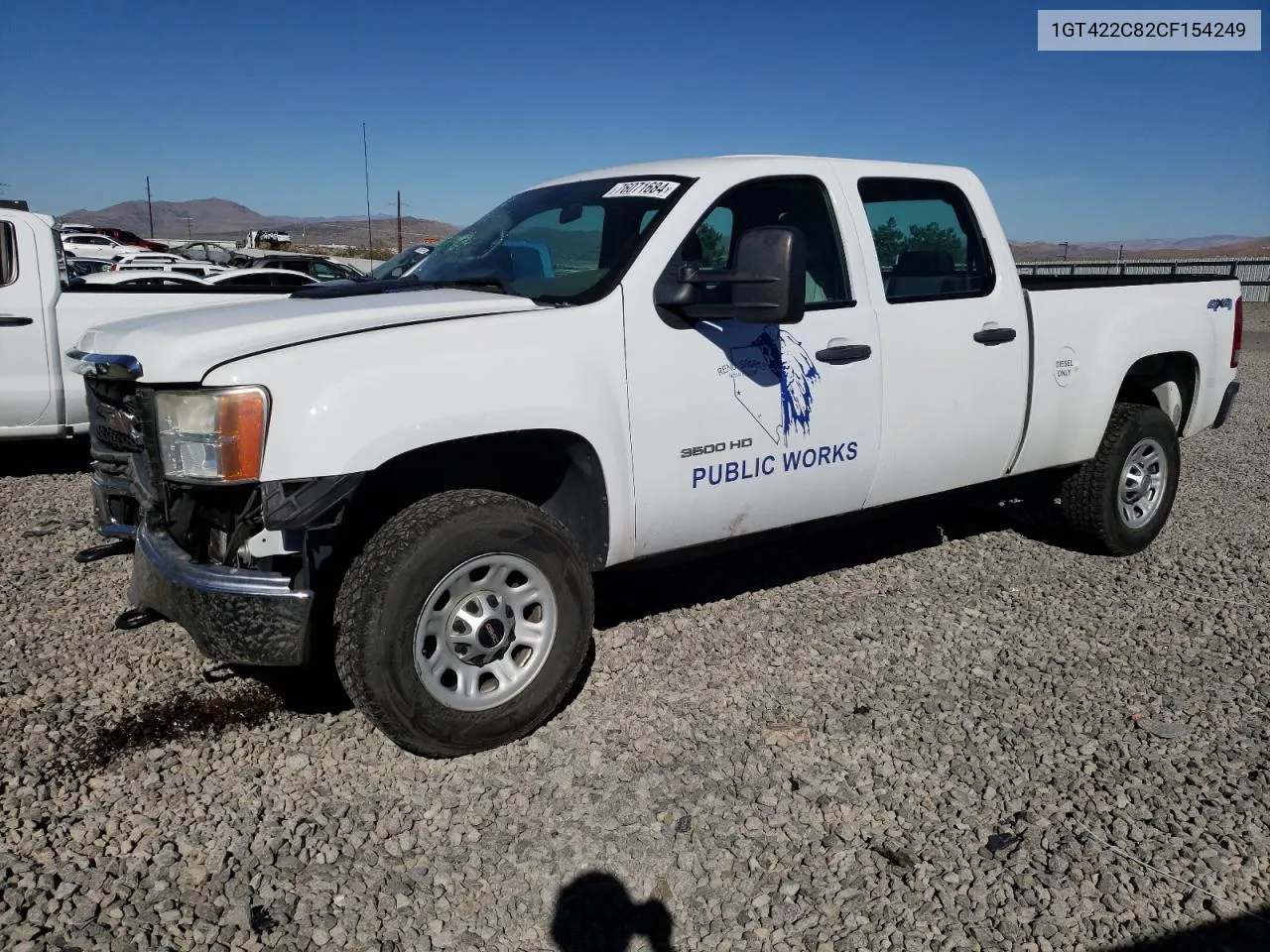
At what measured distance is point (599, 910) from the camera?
2.64m

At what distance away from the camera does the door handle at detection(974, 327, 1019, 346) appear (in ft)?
14.8

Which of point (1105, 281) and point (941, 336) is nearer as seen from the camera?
point (941, 336)

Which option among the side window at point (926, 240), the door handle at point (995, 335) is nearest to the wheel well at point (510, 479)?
the side window at point (926, 240)

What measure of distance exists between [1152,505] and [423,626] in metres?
4.39

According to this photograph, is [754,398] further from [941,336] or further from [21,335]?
[21,335]

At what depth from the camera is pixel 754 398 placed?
12.4ft

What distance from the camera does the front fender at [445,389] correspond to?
290cm

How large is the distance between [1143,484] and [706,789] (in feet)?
12.0

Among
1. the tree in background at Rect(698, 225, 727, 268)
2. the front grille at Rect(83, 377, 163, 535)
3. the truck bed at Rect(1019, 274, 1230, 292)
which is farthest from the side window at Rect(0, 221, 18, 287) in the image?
the truck bed at Rect(1019, 274, 1230, 292)

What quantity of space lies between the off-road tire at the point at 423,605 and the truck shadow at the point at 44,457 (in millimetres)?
5532

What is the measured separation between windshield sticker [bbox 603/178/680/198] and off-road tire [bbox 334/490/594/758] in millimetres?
1395

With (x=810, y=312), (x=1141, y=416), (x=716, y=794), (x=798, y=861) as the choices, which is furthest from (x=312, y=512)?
(x=1141, y=416)

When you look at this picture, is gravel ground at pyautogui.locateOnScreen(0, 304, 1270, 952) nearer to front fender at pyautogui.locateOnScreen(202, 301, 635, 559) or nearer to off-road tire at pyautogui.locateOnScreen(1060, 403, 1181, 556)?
off-road tire at pyautogui.locateOnScreen(1060, 403, 1181, 556)

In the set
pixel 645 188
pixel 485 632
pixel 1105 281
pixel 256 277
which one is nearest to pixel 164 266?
pixel 256 277
